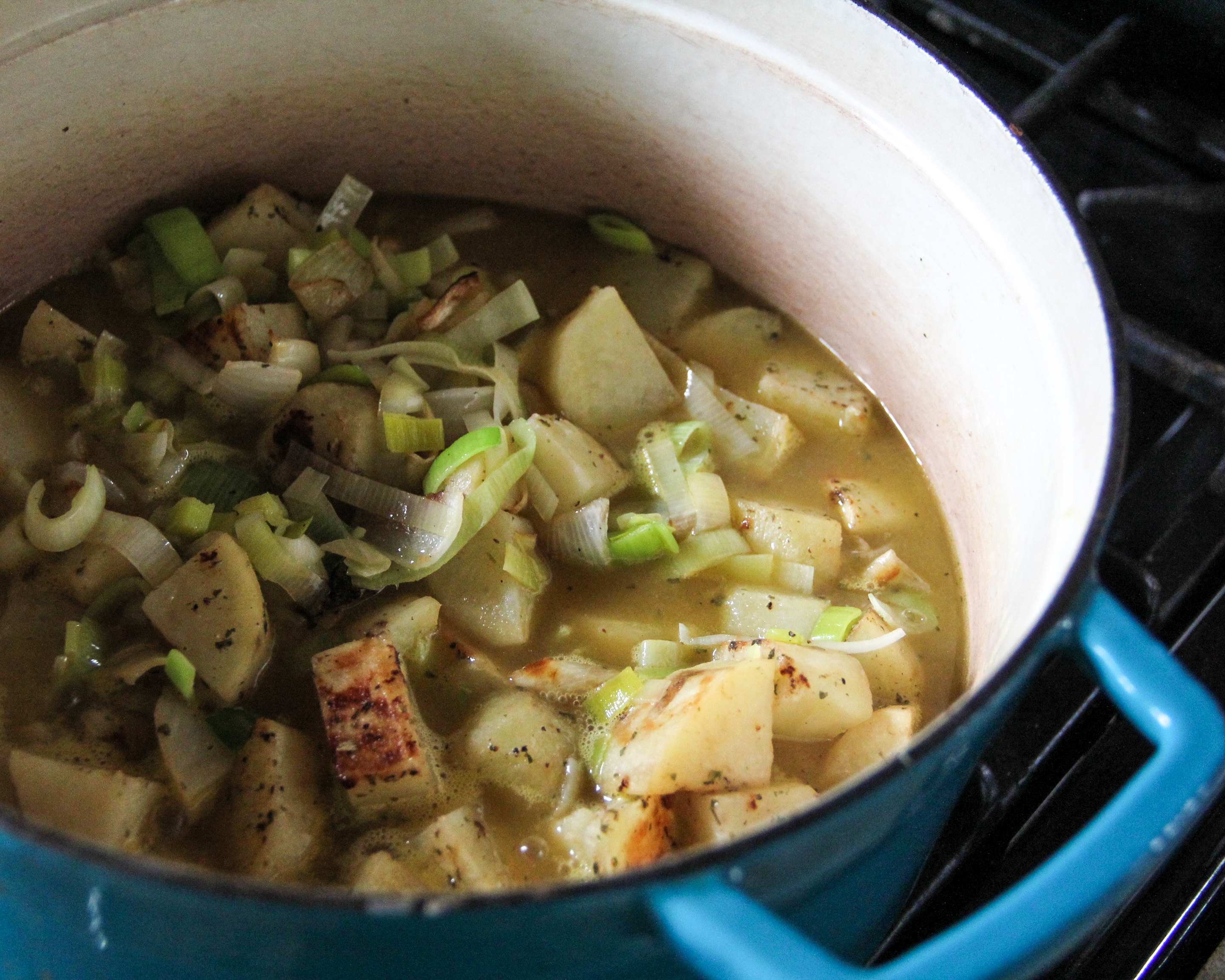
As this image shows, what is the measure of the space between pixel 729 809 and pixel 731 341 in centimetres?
81

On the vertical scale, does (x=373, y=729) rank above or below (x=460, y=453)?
below

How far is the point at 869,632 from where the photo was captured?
1459mm

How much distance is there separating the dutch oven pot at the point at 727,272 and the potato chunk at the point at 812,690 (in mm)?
179

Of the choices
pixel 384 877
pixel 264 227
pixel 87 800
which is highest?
pixel 264 227

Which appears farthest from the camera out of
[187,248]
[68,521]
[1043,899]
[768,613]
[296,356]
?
[187,248]

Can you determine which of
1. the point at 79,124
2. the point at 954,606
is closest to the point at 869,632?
the point at 954,606

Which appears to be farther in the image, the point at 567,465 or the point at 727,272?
the point at 727,272

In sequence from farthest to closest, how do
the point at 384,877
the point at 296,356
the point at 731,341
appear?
the point at 731,341, the point at 296,356, the point at 384,877

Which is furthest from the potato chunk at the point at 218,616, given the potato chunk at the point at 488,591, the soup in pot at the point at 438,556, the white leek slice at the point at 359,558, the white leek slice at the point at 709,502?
the white leek slice at the point at 709,502

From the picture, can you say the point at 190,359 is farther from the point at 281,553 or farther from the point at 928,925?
the point at 928,925

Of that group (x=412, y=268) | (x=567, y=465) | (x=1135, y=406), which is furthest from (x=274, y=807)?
(x=1135, y=406)

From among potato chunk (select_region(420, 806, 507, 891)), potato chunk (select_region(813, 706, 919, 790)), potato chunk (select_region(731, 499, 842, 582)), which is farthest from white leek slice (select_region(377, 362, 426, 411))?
potato chunk (select_region(813, 706, 919, 790))

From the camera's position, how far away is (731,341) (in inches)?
71.6

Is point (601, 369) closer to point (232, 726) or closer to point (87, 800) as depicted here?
point (232, 726)
